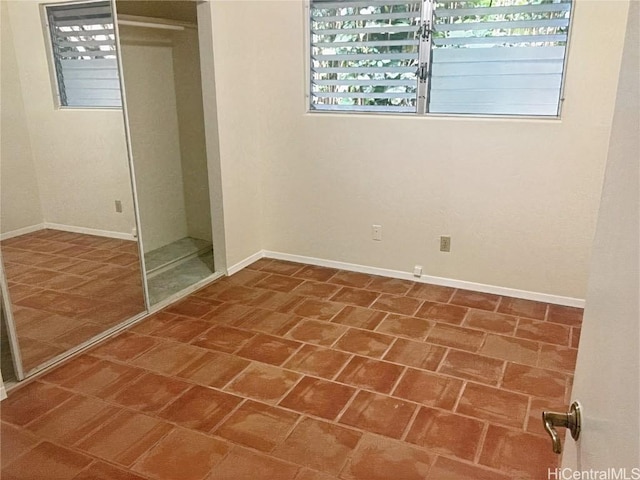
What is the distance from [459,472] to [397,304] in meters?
1.60

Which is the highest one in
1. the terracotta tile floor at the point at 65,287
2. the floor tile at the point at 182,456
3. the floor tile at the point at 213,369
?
the terracotta tile floor at the point at 65,287

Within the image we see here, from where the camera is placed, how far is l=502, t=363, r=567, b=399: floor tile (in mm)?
2555

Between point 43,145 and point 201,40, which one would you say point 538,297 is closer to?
point 201,40

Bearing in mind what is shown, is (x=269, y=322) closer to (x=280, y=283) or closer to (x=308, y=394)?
(x=280, y=283)

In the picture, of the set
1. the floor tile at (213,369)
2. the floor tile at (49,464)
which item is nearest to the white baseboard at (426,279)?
the floor tile at (213,369)

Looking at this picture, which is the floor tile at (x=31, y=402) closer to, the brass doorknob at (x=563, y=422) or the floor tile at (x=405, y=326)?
the floor tile at (x=405, y=326)

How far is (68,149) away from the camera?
298cm

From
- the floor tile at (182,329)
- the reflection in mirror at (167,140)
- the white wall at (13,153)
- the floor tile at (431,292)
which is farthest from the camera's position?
the reflection in mirror at (167,140)

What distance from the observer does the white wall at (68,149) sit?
2.69m

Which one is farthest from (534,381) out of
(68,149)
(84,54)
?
(84,54)

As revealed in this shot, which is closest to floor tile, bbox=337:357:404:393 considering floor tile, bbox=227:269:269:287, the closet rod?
floor tile, bbox=227:269:269:287

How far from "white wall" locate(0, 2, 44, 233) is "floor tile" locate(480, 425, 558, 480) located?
2576 mm

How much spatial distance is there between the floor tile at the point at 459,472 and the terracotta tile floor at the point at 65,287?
2.13 meters

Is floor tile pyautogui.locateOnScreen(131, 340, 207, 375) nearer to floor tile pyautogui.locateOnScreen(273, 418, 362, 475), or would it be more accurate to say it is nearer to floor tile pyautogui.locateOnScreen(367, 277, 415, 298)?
floor tile pyautogui.locateOnScreen(273, 418, 362, 475)
